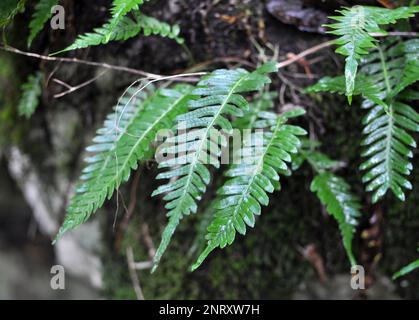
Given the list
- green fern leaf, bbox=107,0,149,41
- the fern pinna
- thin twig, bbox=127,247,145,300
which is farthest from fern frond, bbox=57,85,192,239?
thin twig, bbox=127,247,145,300

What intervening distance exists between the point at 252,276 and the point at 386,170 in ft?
2.82

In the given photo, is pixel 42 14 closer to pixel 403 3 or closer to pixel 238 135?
pixel 238 135

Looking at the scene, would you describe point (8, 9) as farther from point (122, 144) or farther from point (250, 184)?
point (250, 184)

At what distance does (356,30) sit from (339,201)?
0.65m

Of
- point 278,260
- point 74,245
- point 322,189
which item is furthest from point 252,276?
point 74,245

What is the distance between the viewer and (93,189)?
135 cm

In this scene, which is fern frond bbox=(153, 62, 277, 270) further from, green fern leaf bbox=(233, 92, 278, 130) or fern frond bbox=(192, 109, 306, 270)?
green fern leaf bbox=(233, 92, 278, 130)

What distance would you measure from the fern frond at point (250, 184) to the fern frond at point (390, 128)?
279 millimetres

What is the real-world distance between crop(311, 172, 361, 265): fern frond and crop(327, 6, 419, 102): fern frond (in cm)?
46

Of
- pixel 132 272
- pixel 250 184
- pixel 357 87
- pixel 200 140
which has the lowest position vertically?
pixel 132 272

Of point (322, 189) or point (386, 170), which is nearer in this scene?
point (386, 170)

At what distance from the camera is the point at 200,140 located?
125 cm

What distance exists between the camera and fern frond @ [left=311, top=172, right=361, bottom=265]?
60.1 inches

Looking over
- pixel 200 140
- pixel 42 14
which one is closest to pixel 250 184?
pixel 200 140
